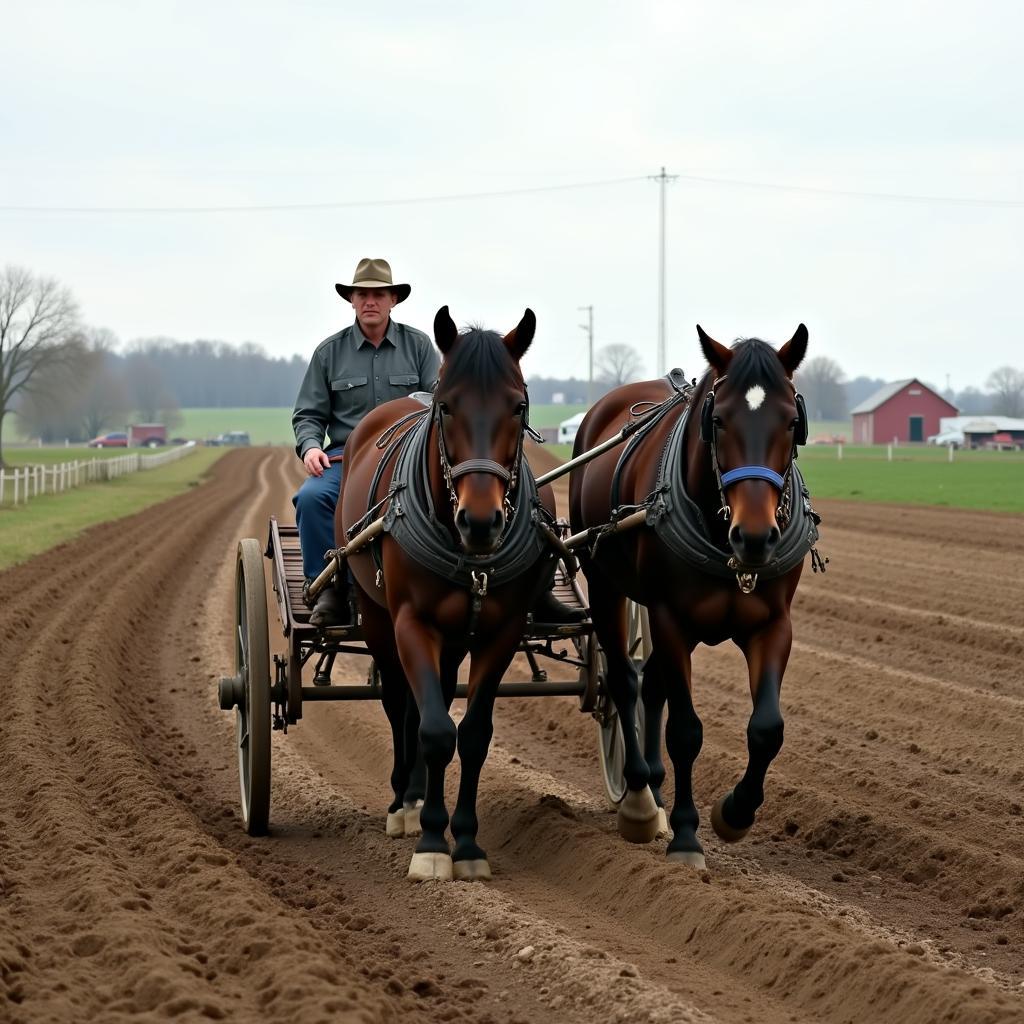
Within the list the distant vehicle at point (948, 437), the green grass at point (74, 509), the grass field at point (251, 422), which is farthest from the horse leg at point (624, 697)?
the grass field at point (251, 422)

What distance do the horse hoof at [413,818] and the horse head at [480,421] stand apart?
1.74 meters

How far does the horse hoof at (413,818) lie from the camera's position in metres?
7.03

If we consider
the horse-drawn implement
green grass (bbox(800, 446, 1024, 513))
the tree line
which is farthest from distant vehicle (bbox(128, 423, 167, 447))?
the horse-drawn implement

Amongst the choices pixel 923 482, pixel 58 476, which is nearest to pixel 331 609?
pixel 923 482

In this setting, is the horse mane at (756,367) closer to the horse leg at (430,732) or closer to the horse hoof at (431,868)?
the horse leg at (430,732)

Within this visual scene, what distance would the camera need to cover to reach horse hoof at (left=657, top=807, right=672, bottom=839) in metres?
6.89

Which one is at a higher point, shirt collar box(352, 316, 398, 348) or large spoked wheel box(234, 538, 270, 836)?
shirt collar box(352, 316, 398, 348)

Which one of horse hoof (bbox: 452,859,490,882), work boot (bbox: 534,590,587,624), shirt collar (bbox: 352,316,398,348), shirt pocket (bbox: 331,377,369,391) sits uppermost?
shirt collar (bbox: 352,316,398,348)

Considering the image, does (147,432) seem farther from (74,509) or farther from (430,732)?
(430,732)

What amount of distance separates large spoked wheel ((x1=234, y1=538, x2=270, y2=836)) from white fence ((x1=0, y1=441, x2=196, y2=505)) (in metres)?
25.6

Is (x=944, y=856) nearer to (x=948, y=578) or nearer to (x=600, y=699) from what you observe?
(x=600, y=699)

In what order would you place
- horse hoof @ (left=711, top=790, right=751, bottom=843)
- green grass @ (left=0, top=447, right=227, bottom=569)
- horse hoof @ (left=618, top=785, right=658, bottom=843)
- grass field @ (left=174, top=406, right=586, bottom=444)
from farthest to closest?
1. grass field @ (left=174, top=406, right=586, bottom=444)
2. green grass @ (left=0, top=447, right=227, bottom=569)
3. horse hoof @ (left=618, top=785, right=658, bottom=843)
4. horse hoof @ (left=711, top=790, right=751, bottom=843)

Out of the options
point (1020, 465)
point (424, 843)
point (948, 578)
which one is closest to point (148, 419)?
point (1020, 465)

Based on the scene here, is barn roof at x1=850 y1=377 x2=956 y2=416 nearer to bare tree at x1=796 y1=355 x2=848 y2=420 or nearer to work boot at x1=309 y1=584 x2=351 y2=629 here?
bare tree at x1=796 y1=355 x2=848 y2=420
